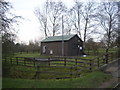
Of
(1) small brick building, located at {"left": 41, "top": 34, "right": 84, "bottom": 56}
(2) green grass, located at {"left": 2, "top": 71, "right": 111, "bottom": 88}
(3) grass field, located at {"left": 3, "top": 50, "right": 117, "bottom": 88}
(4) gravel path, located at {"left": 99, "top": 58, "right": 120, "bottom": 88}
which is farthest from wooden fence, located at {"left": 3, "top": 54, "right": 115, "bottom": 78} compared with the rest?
(1) small brick building, located at {"left": 41, "top": 34, "right": 84, "bottom": 56}

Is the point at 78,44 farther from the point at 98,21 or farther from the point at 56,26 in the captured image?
the point at 56,26

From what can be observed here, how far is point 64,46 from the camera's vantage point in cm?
3017

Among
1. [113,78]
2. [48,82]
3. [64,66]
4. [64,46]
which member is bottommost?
[113,78]

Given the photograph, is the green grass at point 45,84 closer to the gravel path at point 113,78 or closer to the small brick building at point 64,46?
the gravel path at point 113,78

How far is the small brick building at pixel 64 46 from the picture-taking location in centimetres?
2973

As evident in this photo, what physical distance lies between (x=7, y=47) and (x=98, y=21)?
79.4 feet

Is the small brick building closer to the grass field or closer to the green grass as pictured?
the grass field

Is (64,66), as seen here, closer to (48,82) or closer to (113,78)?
(48,82)

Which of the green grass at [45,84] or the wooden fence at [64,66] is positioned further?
the wooden fence at [64,66]

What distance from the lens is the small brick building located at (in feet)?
97.6

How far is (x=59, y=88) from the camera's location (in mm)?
6723

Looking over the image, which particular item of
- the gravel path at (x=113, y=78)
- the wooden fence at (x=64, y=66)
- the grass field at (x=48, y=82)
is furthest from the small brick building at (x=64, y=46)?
the grass field at (x=48, y=82)

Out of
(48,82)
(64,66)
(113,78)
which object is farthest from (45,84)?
(113,78)

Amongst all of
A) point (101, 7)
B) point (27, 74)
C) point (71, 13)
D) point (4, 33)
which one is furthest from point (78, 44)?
point (4, 33)
